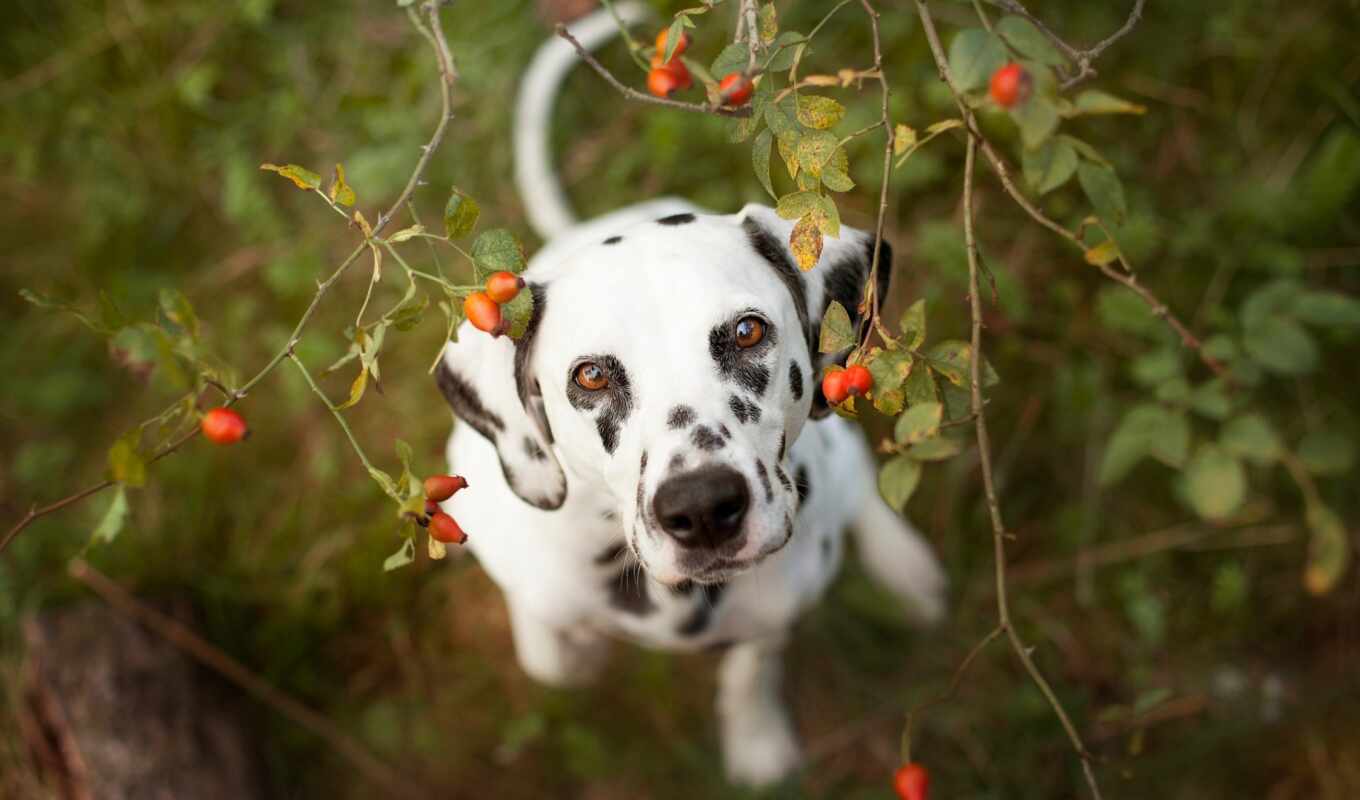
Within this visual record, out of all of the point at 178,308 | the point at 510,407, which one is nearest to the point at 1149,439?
the point at 510,407

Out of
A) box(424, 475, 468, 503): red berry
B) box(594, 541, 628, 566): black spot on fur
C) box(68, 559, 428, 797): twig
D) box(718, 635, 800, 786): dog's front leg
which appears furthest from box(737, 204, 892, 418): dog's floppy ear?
box(68, 559, 428, 797): twig

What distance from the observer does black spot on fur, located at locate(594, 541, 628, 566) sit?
2.30 m

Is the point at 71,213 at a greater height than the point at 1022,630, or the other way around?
the point at 71,213

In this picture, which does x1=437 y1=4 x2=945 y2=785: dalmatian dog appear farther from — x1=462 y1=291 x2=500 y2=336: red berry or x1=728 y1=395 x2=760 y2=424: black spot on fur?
x1=462 y1=291 x2=500 y2=336: red berry

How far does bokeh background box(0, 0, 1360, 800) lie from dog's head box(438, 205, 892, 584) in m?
1.61

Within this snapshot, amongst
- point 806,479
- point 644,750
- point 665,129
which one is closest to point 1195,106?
point 665,129

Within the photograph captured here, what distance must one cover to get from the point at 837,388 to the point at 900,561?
6.28 ft

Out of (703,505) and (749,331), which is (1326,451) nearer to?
(749,331)

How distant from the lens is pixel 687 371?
1729 millimetres

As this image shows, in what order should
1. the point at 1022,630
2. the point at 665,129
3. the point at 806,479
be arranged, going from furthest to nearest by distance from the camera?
the point at 665,129 < the point at 1022,630 < the point at 806,479

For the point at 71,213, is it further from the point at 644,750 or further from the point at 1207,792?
the point at 1207,792

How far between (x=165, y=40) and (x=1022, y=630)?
4.19m

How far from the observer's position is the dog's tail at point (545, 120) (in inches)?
129

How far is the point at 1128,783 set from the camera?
315 centimetres
